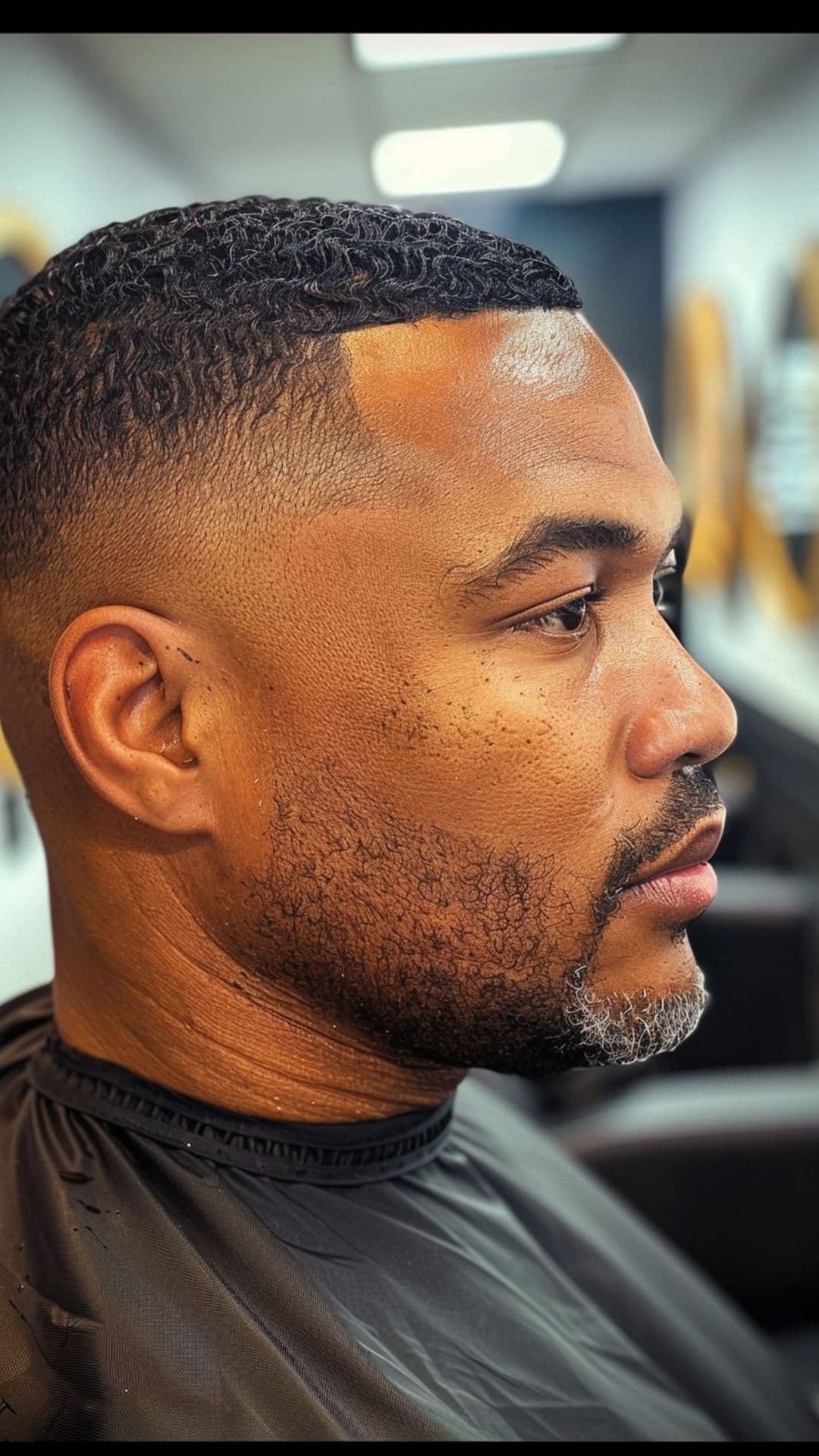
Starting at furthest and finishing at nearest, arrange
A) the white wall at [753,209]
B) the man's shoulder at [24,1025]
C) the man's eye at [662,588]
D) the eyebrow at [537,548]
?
1. the white wall at [753,209]
2. the man's shoulder at [24,1025]
3. the man's eye at [662,588]
4. the eyebrow at [537,548]

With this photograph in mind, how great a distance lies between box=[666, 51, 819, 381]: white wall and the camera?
3.80 feet

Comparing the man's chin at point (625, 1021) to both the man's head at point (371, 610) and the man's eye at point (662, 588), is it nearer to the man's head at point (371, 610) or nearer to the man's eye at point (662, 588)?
the man's head at point (371, 610)

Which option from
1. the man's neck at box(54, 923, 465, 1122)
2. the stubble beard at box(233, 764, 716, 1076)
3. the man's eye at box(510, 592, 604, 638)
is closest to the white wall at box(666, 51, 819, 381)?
the man's eye at box(510, 592, 604, 638)

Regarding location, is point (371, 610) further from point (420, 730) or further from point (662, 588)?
point (662, 588)

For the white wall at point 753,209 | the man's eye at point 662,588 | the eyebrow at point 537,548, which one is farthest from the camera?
the white wall at point 753,209

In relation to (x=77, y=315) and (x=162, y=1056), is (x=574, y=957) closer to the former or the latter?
(x=162, y=1056)

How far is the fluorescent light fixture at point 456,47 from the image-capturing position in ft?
3.02

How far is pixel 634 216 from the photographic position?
1111mm

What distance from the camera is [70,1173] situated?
2.72 feet

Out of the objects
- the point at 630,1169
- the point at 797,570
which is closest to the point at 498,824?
the point at 630,1169

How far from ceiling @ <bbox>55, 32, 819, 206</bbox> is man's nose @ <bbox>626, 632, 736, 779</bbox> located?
45cm

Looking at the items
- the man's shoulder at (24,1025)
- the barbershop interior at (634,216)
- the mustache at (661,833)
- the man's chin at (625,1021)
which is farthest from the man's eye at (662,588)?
the man's shoulder at (24,1025)

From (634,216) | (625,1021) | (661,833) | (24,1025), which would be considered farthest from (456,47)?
(24,1025)

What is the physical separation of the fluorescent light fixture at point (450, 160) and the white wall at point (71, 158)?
→ 0.16 meters
